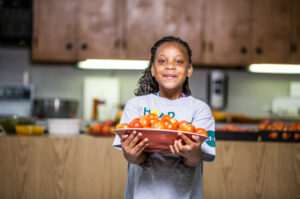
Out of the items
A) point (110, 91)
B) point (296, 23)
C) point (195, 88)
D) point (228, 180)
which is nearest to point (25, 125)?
point (228, 180)

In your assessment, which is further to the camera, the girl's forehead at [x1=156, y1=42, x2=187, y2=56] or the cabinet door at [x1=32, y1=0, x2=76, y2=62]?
the cabinet door at [x1=32, y1=0, x2=76, y2=62]

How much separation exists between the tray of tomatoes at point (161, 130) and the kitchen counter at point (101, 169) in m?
0.99

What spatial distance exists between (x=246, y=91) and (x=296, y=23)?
3.08ft

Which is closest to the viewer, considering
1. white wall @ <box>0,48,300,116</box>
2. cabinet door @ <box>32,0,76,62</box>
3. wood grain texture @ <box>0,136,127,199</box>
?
wood grain texture @ <box>0,136,127,199</box>

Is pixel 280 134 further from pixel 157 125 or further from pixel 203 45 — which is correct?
pixel 203 45

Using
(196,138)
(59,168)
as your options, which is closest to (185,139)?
(196,138)

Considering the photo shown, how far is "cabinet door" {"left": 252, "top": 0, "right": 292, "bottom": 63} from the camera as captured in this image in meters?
3.54

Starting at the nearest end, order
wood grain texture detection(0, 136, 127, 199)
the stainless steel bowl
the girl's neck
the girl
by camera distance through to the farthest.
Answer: the girl < the girl's neck < wood grain texture detection(0, 136, 127, 199) < the stainless steel bowl

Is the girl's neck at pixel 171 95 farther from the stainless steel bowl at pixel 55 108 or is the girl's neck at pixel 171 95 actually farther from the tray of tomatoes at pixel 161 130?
the stainless steel bowl at pixel 55 108

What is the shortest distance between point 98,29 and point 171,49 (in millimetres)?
2362

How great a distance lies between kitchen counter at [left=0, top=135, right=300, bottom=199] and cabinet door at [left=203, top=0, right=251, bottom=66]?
5.42 feet

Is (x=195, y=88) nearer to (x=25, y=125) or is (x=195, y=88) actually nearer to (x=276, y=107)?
(x=276, y=107)

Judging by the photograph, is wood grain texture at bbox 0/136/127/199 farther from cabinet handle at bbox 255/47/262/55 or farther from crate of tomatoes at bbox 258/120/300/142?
cabinet handle at bbox 255/47/262/55

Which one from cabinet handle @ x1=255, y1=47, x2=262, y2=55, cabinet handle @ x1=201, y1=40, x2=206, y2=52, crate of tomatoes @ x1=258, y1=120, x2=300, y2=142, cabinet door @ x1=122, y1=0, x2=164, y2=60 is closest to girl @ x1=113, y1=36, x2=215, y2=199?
crate of tomatoes @ x1=258, y1=120, x2=300, y2=142
